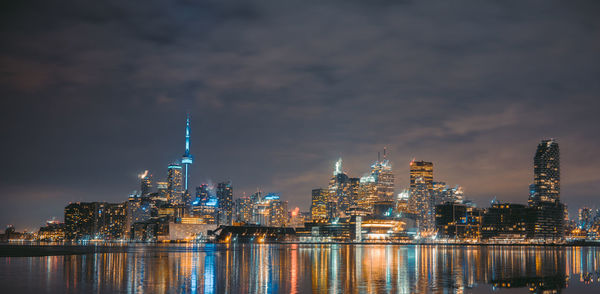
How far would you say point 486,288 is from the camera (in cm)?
4300

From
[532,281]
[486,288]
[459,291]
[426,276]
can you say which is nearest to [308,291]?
[459,291]

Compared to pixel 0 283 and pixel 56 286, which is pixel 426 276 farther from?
pixel 0 283

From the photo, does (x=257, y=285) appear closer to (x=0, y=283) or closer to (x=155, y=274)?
(x=155, y=274)

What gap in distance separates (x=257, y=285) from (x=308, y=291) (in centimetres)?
543

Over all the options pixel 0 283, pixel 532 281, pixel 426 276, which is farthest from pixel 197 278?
pixel 532 281

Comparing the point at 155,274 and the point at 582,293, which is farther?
the point at 155,274

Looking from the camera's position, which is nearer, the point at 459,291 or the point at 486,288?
the point at 459,291

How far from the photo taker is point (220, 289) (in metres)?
39.9

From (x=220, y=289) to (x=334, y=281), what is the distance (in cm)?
1080

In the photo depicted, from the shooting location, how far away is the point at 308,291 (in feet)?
128

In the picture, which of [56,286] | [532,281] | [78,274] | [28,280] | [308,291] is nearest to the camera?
[308,291]

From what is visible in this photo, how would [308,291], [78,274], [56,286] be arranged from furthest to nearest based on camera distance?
[78,274] < [56,286] < [308,291]

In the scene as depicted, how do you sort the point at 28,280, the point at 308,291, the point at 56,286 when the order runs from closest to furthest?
the point at 308,291
the point at 56,286
the point at 28,280

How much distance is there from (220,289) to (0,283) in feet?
57.9
